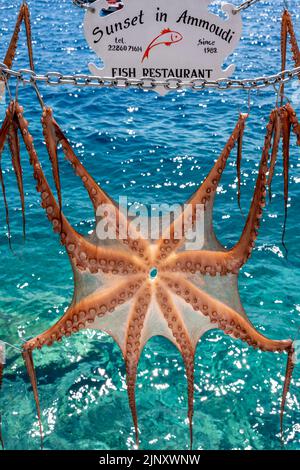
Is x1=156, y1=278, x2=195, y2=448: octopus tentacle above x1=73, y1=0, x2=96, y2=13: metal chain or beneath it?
beneath

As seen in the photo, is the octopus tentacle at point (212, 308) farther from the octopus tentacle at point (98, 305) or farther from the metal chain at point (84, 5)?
the metal chain at point (84, 5)

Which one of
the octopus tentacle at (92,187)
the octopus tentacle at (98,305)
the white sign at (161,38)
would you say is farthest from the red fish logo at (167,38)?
the octopus tentacle at (98,305)

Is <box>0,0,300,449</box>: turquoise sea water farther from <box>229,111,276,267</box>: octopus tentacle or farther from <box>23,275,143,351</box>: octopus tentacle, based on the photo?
<box>23,275,143,351</box>: octopus tentacle

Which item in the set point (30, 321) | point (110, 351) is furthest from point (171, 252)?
point (30, 321)

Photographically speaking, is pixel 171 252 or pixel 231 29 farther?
pixel 171 252

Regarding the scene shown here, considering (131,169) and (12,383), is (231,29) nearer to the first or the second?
(12,383)

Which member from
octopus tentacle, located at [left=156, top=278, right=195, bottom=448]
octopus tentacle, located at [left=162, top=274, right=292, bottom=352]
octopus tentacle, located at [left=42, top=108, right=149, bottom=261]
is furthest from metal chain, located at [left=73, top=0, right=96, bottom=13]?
octopus tentacle, located at [left=156, top=278, right=195, bottom=448]
